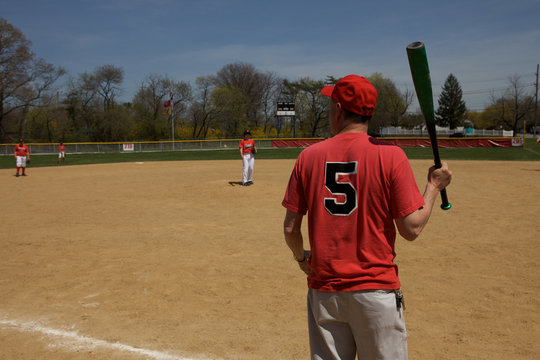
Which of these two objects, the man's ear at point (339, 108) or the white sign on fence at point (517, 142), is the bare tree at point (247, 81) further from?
the man's ear at point (339, 108)

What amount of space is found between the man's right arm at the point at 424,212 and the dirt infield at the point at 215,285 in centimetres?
234

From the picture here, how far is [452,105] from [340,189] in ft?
325

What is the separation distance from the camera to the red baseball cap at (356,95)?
2061 millimetres

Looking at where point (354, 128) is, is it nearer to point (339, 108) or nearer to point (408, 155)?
point (339, 108)

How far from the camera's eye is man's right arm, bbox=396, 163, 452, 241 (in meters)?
1.99

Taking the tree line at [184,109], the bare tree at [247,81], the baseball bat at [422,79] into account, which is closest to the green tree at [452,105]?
the tree line at [184,109]

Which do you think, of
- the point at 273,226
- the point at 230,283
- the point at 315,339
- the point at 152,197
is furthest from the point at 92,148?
the point at 315,339

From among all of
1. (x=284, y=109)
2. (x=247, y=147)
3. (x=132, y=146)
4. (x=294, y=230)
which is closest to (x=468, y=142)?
(x=284, y=109)

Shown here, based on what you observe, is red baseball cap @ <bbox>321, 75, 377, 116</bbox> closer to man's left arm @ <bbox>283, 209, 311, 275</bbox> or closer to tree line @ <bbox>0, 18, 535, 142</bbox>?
man's left arm @ <bbox>283, 209, 311, 275</bbox>

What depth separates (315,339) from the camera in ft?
6.93

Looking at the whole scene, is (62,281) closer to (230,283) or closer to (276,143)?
(230,283)

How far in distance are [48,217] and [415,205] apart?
1114 cm

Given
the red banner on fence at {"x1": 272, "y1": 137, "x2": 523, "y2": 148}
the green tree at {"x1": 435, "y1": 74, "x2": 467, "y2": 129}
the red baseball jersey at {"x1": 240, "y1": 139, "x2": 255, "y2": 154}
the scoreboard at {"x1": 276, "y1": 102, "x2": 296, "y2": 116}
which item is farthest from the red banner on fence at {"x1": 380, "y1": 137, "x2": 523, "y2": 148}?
the green tree at {"x1": 435, "y1": 74, "x2": 467, "y2": 129}

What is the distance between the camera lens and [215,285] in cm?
572
